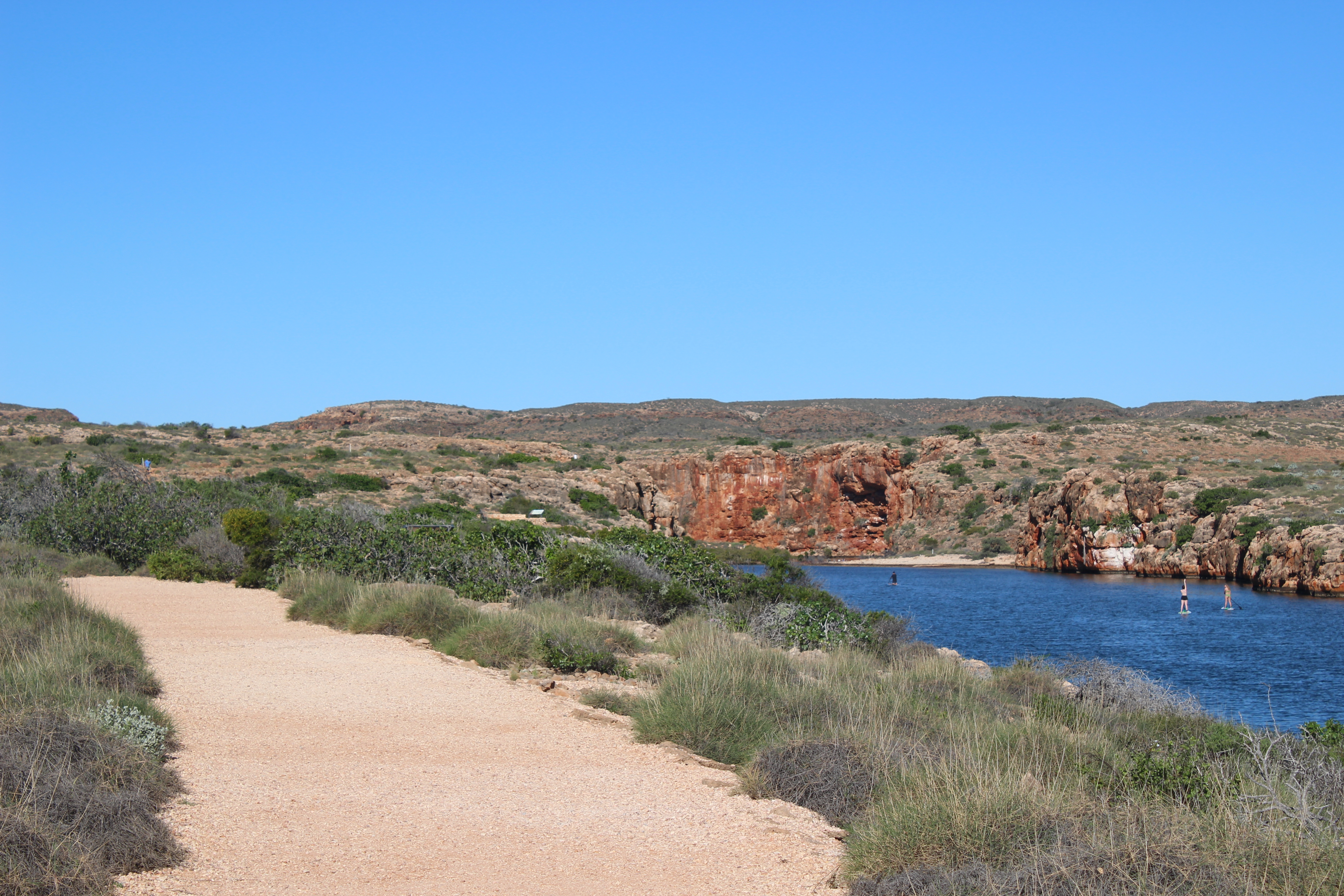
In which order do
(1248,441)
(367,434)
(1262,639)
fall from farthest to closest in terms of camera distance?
(367,434) < (1248,441) < (1262,639)

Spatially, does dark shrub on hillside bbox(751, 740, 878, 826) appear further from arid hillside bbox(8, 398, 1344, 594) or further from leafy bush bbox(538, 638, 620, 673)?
arid hillside bbox(8, 398, 1344, 594)

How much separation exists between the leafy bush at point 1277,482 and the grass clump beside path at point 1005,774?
126 ft

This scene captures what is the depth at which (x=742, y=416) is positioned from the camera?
397 feet

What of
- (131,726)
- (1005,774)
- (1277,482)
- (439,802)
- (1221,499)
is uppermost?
(1277,482)

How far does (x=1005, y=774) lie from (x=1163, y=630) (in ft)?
77.5

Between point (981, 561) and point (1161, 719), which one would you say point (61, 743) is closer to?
point (1161, 719)

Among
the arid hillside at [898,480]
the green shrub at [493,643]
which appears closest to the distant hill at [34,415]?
the arid hillside at [898,480]

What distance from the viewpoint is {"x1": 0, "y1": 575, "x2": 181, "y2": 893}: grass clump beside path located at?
4.66 m

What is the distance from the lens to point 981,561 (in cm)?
5594

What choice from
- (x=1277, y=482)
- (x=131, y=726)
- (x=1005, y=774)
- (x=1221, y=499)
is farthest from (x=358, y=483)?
(x=1277, y=482)

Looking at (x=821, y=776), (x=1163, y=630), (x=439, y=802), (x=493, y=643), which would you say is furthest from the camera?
(x=1163, y=630)

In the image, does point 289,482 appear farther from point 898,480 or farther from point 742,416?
point 742,416

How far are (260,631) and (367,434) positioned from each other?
5974 centimetres

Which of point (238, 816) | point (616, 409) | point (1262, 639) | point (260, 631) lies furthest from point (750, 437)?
point (238, 816)
